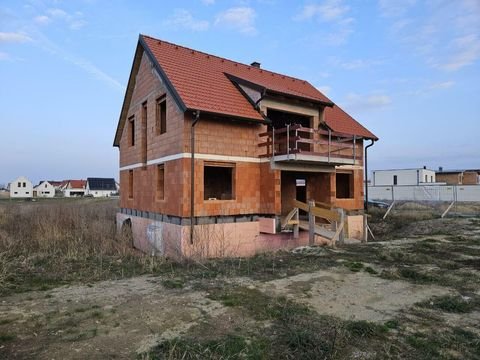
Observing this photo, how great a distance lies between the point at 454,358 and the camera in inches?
153

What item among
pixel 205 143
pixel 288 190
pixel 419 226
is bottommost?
pixel 419 226

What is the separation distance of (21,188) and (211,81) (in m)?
96.0

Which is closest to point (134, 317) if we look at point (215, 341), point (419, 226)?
point (215, 341)

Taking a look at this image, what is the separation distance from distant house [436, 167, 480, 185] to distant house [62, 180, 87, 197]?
86587 millimetres

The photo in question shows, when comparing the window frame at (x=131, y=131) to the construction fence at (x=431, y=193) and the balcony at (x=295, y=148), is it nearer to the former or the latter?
the balcony at (x=295, y=148)

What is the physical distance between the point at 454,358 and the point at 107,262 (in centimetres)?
811

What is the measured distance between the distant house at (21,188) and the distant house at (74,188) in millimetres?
8782

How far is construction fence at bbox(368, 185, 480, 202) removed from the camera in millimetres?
31844

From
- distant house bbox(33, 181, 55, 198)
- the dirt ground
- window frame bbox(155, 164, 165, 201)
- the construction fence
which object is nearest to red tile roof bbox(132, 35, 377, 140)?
window frame bbox(155, 164, 165, 201)

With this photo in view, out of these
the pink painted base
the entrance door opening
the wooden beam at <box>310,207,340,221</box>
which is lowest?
the pink painted base

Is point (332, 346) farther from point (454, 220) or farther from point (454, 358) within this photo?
point (454, 220)

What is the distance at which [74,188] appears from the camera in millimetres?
99812

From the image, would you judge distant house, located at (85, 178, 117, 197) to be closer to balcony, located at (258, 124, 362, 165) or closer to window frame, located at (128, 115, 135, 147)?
window frame, located at (128, 115, 135, 147)

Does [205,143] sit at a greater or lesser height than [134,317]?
greater
